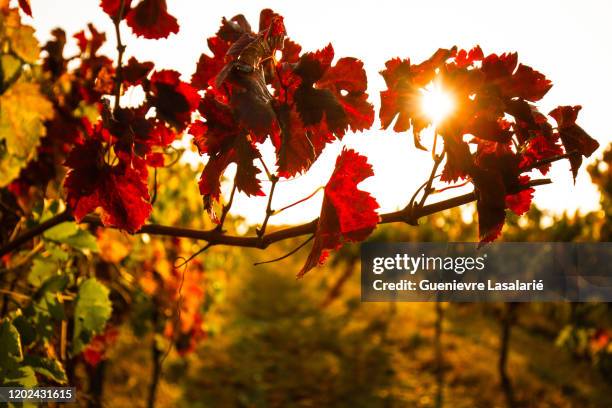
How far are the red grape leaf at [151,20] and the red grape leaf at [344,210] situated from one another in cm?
40

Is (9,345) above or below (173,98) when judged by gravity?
below

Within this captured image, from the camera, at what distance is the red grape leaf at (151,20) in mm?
1033

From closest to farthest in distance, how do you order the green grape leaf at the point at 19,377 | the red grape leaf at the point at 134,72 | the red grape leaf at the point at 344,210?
1. the red grape leaf at the point at 344,210
2. the red grape leaf at the point at 134,72
3. the green grape leaf at the point at 19,377

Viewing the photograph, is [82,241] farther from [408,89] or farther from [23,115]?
[408,89]

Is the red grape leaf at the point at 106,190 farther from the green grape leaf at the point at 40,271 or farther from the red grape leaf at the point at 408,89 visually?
the green grape leaf at the point at 40,271

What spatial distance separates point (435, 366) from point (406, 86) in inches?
378

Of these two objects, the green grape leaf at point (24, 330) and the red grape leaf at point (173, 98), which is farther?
the green grape leaf at point (24, 330)

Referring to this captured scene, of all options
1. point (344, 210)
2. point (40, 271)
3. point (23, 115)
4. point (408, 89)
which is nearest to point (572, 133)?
point (408, 89)

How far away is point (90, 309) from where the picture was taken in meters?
1.65

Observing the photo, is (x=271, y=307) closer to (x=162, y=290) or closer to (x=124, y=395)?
(x=124, y=395)

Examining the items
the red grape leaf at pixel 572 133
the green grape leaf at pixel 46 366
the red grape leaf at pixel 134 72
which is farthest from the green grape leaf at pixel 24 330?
the red grape leaf at pixel 572 133

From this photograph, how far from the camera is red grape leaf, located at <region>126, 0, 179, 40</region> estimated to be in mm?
1033

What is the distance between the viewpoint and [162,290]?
3977mm

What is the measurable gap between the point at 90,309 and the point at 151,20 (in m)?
0.95
